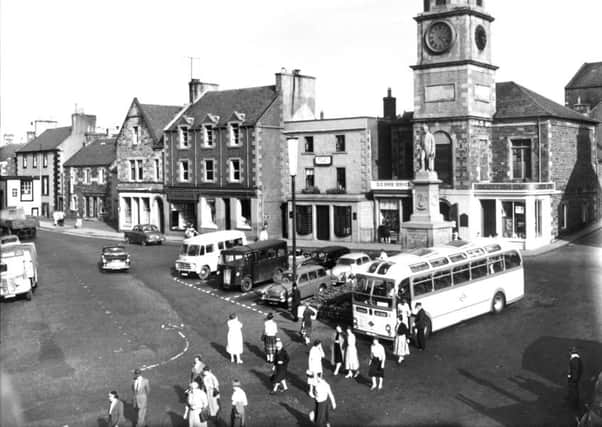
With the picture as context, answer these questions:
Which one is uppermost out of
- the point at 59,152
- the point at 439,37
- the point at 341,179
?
the point at 439,37

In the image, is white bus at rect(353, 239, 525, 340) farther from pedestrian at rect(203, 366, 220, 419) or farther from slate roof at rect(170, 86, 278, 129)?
slate roof at rect(170, 86, 278, 129)

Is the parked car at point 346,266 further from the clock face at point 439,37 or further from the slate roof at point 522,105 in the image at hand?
the slate roof at point 522,105

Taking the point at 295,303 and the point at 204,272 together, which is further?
the point at 204,272

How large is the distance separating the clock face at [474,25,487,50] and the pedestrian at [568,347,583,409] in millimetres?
35270

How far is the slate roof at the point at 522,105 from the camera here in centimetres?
4712

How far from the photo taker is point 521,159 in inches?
1892

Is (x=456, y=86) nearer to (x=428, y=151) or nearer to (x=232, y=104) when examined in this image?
(x=428, y=151)

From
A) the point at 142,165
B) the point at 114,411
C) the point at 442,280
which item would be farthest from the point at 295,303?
the point at 142,165

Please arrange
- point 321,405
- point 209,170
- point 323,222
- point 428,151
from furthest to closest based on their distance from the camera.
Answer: point 209,170
point 323,222
point 428,151
point 321,405

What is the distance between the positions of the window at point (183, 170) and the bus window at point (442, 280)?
129 feet

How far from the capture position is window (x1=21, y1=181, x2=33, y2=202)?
9062mm

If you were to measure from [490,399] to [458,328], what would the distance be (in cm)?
788

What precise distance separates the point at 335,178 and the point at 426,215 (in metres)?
16.9

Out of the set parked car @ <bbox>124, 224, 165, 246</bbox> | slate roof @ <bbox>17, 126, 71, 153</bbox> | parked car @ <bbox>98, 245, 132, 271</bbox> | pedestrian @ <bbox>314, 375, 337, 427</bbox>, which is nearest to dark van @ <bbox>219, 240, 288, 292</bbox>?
parked car @ <bbox>98, 245, 132, 271</bbox>
